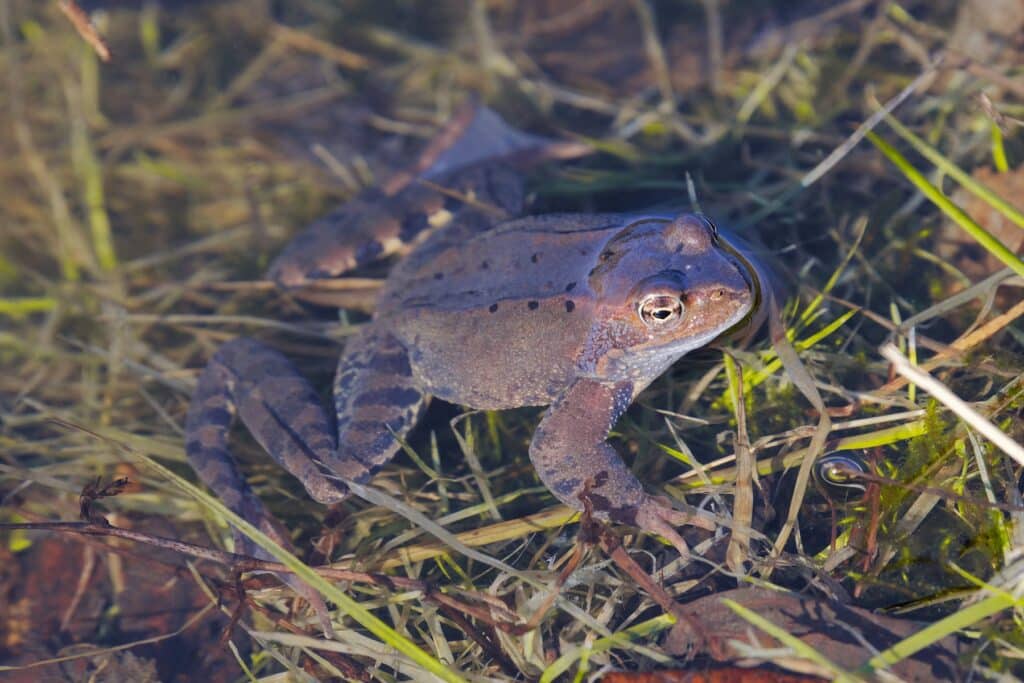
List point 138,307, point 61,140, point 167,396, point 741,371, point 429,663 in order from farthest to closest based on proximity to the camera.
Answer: point 61,140
point 138,307
point 167,396
point 741,371
point 429,663

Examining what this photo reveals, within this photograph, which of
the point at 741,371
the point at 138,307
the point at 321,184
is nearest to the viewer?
the point at 741,371

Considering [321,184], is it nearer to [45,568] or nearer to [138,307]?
[138,307]

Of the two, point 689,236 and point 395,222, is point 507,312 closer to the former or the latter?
point 689,236

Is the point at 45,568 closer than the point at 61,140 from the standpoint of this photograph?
Yes

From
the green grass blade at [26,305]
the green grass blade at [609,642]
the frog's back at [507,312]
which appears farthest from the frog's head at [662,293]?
the green grass blade at [26,305]

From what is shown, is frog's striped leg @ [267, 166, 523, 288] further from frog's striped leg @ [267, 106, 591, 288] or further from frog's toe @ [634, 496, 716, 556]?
frog's toe @ [634, 496, 716, 556]

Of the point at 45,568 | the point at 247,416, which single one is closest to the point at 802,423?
the point at 247,416

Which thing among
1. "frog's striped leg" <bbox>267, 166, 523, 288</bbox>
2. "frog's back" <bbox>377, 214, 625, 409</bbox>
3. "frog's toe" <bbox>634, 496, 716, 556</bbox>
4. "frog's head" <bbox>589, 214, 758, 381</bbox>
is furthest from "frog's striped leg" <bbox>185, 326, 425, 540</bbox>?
"frog's toe" <bbox>634, 496, 716, 556</bbox>
